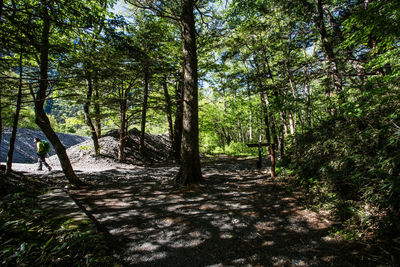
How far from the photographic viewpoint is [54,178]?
627 centimetres

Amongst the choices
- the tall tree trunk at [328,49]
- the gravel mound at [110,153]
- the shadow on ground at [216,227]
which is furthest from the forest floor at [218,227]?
the gravel mound at [110,153]

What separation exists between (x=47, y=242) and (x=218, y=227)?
8.08ft

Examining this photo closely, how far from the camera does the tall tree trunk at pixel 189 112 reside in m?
5.22

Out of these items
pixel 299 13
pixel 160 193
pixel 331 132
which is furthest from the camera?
pixel 299 13

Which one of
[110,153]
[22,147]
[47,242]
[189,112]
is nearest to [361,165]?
[189,112]

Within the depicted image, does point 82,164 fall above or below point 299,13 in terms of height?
below

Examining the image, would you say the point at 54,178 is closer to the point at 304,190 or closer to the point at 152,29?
the point at 152,29

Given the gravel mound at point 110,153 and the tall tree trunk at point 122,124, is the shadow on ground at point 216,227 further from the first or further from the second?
the gravel mound at point 110,153

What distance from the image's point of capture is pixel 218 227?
2.92 meters

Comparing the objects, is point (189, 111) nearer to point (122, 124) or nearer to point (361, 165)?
point (361, 165)

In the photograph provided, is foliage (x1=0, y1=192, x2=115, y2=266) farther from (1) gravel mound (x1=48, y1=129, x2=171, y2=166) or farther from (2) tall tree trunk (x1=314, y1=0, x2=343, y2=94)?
(1) gravel mound (x1=48, y1=129, x2=171, y2=166)

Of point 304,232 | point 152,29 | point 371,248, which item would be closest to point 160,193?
point 304,232

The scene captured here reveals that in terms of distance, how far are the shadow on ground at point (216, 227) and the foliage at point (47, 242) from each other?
44 cm

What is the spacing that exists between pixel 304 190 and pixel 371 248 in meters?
2.11
